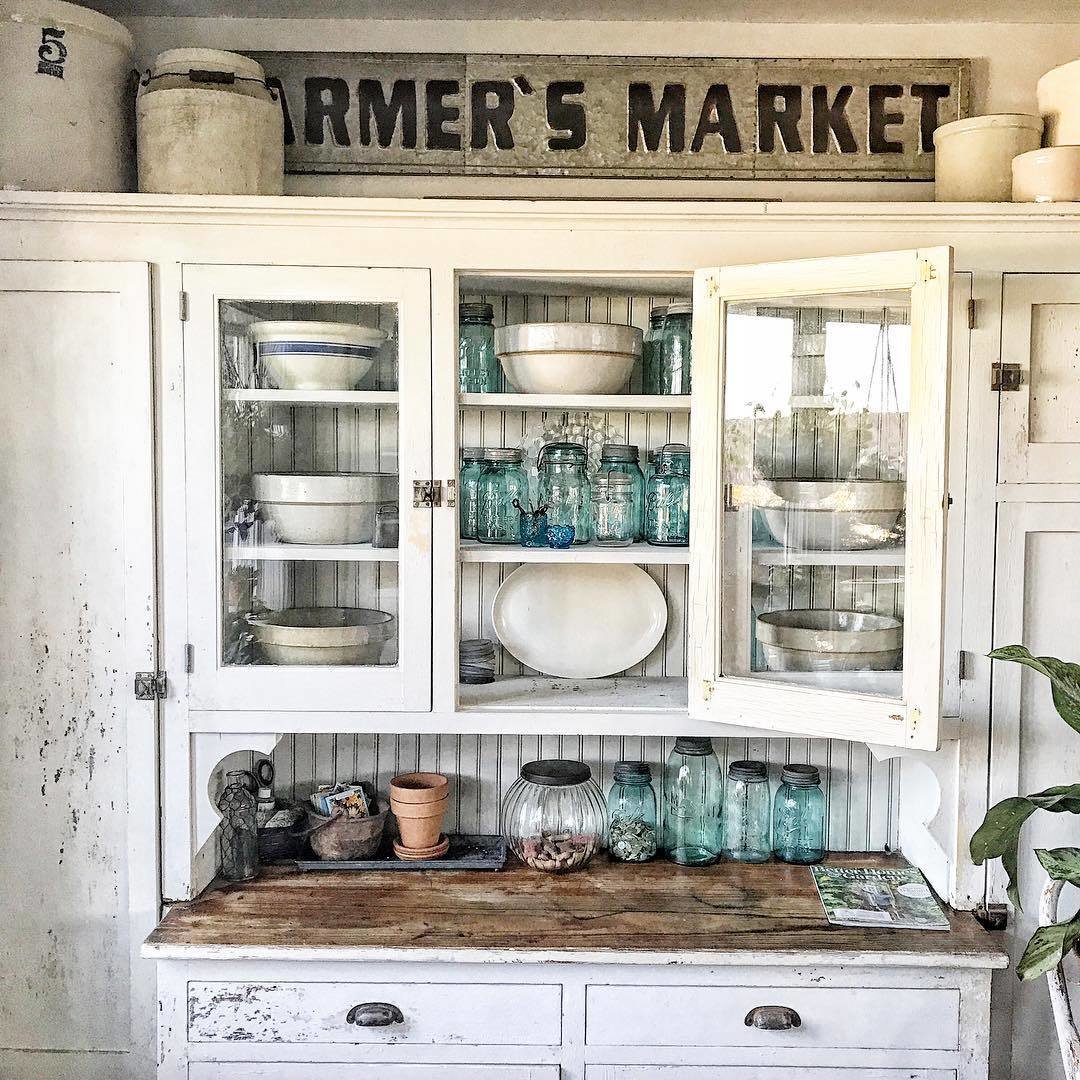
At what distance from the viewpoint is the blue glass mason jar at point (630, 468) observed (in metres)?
2.28

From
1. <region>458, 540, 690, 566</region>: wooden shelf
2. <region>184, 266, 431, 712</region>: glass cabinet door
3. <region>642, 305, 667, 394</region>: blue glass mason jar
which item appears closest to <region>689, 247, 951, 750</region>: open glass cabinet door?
<region>458, 540, 690, 566</region>: wooden shelf

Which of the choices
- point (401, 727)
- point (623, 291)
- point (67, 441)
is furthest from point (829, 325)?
→ point (67, 441)

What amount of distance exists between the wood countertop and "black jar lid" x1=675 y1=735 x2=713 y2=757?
0.80ft

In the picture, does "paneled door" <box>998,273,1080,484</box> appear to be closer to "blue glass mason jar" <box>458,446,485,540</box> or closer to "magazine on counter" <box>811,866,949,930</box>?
"magazine on counter" <box>811,866,949,930</box>

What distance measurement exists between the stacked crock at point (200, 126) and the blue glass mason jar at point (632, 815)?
143 centimetres

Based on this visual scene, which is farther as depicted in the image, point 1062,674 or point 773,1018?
point 773,1018

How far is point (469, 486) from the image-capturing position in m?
2.30

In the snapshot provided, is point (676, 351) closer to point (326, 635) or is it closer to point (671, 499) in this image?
point (671, 499)

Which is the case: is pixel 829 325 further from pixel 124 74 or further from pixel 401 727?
pixel 124 74

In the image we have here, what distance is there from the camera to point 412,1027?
2002 millimetres

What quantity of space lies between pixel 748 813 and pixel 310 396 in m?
1.29

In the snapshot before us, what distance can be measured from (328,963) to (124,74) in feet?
5.90

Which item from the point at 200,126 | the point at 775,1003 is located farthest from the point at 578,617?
the point at 200,126

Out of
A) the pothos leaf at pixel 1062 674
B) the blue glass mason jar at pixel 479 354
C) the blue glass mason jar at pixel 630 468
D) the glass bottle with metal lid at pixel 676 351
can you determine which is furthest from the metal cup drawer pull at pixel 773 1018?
the blue glass mason jar at pixel 479 354
